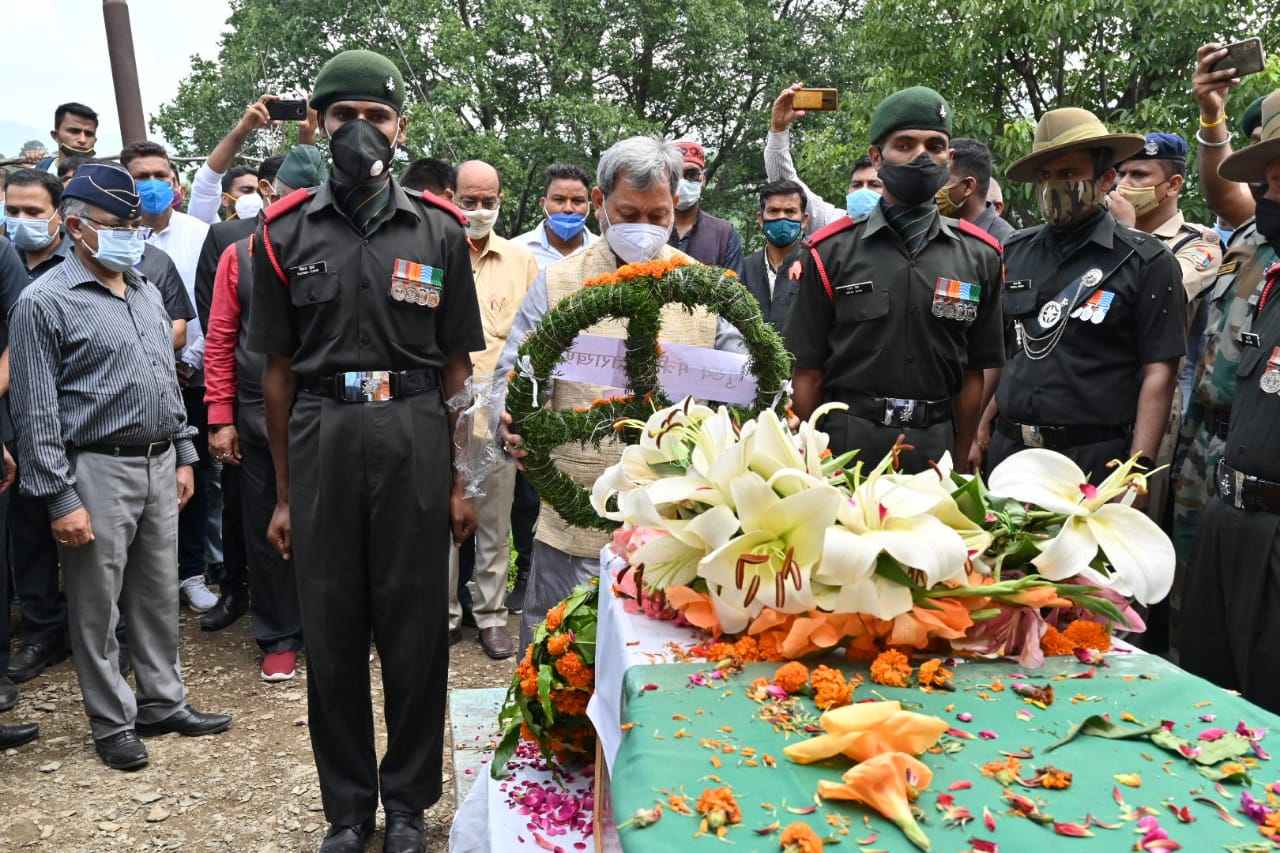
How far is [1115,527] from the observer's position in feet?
6.16

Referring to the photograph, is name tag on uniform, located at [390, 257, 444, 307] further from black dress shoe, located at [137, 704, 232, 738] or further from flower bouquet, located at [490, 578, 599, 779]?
black dress shoe, located at [137, 704, 232, 738]

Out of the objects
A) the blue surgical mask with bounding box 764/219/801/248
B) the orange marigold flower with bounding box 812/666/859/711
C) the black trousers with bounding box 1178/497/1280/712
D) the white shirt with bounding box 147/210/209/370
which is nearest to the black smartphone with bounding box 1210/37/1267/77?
the black trousers with bounding box 1178/497/1280/712

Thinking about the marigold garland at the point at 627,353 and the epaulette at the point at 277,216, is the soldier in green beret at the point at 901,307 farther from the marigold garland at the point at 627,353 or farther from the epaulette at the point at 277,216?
the epaulette at the point at 277,216

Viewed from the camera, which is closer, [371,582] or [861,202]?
[371,582]

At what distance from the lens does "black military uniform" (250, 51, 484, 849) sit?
3246 millimetres

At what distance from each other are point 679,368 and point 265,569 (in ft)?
9.70

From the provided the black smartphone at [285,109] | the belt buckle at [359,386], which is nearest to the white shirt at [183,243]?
the black smartphone at [285,109]

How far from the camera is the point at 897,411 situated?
3.66 metres

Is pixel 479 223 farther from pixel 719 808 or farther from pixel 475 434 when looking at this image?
pixel 719 808

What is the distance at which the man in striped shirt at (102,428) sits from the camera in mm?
4012

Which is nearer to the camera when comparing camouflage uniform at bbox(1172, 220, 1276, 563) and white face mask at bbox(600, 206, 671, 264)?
white face mask at bbox(600, 206, 671, 264)

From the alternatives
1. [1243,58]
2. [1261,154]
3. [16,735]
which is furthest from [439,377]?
[1243,58]

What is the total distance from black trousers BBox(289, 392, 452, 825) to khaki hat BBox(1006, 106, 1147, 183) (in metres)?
2.53

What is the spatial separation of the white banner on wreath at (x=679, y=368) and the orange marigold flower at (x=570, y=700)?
0.94 meters
